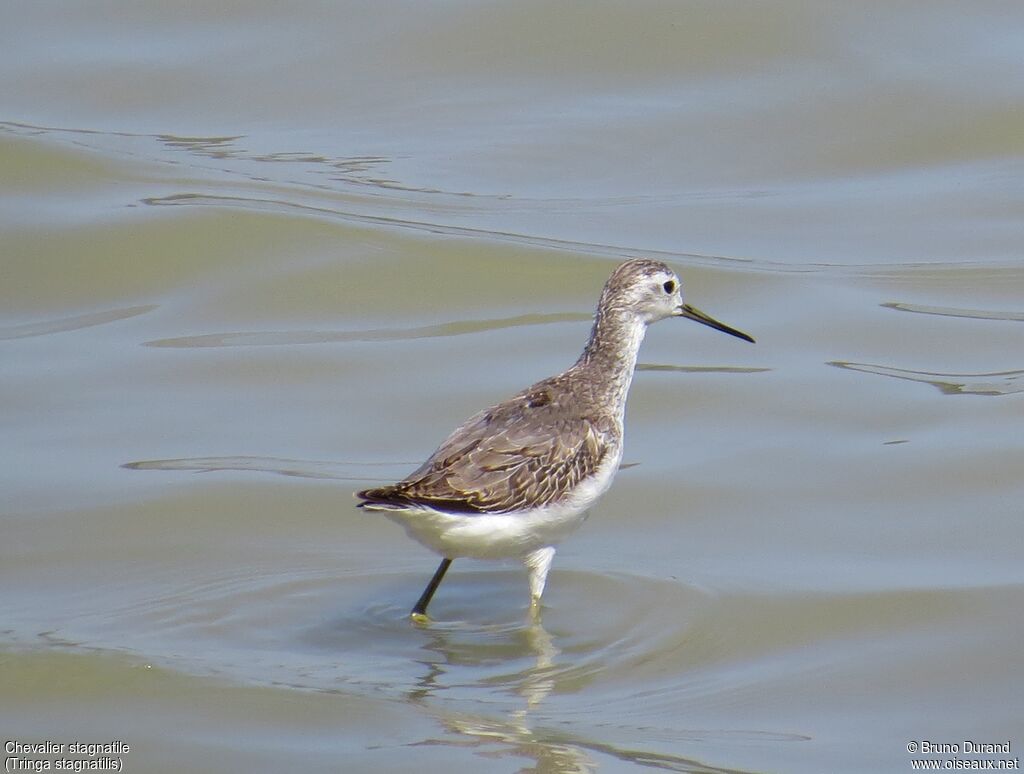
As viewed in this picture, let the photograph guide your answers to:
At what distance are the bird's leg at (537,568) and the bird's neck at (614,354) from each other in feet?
3.03

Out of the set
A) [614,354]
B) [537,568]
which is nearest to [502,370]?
[614,354]

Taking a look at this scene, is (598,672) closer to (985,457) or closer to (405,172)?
(985,457)

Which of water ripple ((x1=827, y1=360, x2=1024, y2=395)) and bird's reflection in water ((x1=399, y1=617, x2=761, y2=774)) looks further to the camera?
water ripple ((x1=827, y1=360, x2=1024, y2=395))

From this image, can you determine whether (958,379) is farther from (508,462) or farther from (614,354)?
(508,462)

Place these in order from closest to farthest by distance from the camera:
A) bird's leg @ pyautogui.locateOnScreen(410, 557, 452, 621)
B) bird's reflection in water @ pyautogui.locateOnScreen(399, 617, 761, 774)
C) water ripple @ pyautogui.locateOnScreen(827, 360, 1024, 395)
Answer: bird's reflection in water @ pyautogui.locateOnScreen(399, 617, 761, 774) → bird's leg @ pyautogui.locateOnScreen(410, 557, 452, 621) → water ripple @ pyautogui.locateOnScreen(827, 360, 1024, 395)

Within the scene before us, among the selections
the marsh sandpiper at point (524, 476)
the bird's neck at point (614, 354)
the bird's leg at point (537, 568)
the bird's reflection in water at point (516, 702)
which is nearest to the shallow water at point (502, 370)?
the bird's reflection in water at point (516, 702)

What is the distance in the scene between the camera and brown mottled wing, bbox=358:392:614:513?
6828 millimetres

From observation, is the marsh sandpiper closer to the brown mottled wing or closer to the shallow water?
the brown mottled wing

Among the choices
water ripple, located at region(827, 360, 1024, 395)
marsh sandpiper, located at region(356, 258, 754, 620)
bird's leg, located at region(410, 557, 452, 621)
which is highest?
water ripple, located at region(827, 360, 1024, 395)

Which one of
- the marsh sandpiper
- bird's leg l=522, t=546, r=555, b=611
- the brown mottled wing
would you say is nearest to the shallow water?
bird's leg l=522, t=546, r=555, b=611

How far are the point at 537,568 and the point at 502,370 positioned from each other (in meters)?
2.94

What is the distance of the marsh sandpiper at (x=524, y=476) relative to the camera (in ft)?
22.4

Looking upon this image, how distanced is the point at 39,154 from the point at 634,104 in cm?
511

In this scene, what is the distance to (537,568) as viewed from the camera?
731 centimetres
